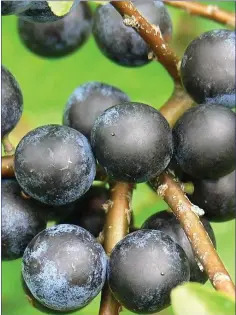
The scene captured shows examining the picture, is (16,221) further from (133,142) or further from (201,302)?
(201,302)

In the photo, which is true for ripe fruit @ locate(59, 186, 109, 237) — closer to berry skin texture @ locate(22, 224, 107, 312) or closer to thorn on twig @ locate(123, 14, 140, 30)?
berry skin texture @ locate(22, 224, 107, 312)

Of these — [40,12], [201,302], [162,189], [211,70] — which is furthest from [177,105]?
[201,302]

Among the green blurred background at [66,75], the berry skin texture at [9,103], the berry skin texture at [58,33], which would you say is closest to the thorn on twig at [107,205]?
the berry skin texture at [9,103]

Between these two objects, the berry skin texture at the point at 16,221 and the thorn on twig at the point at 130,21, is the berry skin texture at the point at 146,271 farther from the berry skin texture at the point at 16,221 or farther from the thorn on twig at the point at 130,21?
the thorn on twig at the point at 130,21

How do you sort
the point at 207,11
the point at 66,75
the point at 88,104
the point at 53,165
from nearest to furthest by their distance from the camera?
the point at 53,165, the point at 88,104, the point at 207,11, the point at 66,75

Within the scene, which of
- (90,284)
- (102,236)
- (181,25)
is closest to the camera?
(90,284)

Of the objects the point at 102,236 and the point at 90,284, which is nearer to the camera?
the point at 90,284

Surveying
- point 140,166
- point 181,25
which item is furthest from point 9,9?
point 181,25

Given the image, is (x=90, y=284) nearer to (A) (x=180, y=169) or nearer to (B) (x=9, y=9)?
(A) (x=180, y=169)
